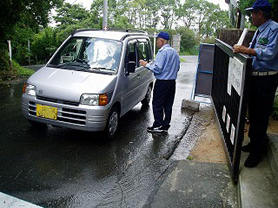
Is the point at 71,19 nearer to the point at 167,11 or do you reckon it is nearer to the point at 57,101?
the point at 57,101

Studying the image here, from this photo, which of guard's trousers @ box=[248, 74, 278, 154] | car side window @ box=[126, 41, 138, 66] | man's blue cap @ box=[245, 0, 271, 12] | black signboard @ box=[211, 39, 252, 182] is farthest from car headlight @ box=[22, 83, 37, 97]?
man's blue cap @ box=[245, 0, 271, 12]

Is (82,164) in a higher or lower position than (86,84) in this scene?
lower

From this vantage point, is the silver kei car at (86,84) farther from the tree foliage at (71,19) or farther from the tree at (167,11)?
the tree at (167,11)

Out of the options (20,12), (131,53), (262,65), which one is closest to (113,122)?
(131,53)

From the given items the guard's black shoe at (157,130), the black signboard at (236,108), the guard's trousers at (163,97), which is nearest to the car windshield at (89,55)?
the guard's trousers at (163,97)

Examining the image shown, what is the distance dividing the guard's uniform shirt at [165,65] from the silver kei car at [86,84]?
0.47 m

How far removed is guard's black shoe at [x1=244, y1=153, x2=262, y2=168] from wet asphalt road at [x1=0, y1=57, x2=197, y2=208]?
3.94 ft

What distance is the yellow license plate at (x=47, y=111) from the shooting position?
488cm

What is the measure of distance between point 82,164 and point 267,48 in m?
3.08

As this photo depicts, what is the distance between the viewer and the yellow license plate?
4882mm

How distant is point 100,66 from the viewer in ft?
18.0

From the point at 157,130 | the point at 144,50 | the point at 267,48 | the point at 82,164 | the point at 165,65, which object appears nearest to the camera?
the point at 267,48

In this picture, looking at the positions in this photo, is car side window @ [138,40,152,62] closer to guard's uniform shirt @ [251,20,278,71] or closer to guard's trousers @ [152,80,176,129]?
guard's trousers @ [152,80,176,129]

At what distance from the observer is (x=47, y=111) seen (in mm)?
4930
